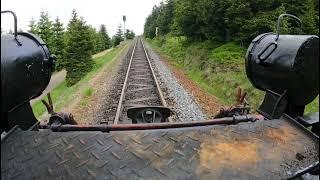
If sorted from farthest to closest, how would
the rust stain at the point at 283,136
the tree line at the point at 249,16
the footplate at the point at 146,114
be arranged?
the tree line at the point at 249,16 → the footplate at the point at 146,114 → the rust stain at the point at 283,136

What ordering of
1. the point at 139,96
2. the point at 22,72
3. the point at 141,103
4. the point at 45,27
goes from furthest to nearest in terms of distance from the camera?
the point at 45,27 → the point at 139,96 → the point at 141,103 → the point at 22,72

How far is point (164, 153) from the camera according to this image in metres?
2.44

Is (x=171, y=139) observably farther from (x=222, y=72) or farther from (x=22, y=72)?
(x=222, y=72)

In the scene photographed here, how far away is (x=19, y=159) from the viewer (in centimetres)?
239

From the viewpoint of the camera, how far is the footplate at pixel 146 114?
152 inches

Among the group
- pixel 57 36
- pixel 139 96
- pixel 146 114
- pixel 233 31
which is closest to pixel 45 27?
pixel 57 36

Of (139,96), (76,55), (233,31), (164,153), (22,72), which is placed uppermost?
(22,72)

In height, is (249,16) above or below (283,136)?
above

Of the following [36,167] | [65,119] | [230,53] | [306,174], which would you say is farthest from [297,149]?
[230,53]

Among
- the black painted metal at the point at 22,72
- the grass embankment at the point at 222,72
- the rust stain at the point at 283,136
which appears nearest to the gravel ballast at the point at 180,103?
the grass embankment at the point at 222,72

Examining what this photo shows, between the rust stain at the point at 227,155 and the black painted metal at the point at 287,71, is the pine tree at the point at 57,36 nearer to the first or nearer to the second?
the black painted metal at the point at 287,71

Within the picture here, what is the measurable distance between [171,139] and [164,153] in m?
0.19

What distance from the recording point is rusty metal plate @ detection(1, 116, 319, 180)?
7.23 ft

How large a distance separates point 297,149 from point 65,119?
7.31 feet
